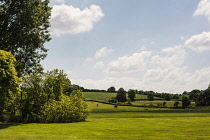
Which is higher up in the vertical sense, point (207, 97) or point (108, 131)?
point (207, 97)

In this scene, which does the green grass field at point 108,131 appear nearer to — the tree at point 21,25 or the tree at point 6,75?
the tree at point 6,75

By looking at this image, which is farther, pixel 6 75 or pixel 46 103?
pixel 46 103

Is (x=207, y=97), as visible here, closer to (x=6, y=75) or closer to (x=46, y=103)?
(x=46, y=103)

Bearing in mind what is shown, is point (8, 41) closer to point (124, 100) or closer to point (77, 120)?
point (77, 120)

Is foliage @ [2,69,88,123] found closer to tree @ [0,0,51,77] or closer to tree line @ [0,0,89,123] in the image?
tree line @ [0,0,89,123]

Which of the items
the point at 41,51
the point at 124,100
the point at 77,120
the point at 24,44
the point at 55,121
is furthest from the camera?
the point at 124,100

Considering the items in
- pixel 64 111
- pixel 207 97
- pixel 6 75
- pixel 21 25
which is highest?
pixel 21 25

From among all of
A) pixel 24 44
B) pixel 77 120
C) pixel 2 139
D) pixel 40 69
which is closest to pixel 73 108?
pixel 77 120

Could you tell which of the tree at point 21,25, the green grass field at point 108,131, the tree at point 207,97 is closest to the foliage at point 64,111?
the green grass field at point 108,131

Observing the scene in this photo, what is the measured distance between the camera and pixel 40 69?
131ft

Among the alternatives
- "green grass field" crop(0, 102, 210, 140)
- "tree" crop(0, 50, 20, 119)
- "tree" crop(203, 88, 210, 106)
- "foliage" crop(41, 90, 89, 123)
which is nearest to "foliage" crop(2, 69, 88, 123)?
"foliage" crop(41, 90, 89, 123)

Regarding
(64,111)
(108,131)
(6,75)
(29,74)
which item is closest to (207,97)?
(64,111)

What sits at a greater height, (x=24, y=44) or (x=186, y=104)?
(x=24, y=44)

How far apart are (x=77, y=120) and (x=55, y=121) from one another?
5.01 metres
